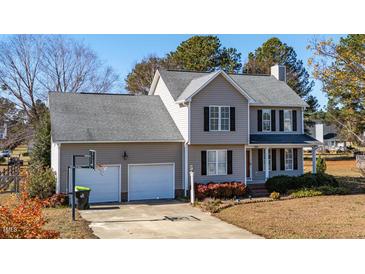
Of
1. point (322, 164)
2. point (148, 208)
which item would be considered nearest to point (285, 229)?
point (148, 208)

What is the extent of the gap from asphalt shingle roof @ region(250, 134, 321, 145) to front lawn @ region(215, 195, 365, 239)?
151 inches

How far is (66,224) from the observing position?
13.5 metres

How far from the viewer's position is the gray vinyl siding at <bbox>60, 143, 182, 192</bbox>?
706 inches

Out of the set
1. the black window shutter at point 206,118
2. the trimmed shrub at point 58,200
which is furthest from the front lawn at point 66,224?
the black window shutter at point 206,118

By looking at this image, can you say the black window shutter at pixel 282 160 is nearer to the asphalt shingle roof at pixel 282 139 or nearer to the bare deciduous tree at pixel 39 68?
the asphalt shingle roof at pixel 282 139

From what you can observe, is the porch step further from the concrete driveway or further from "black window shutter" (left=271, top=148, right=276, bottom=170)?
the concrete driveway

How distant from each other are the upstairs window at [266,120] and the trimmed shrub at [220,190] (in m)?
4.76

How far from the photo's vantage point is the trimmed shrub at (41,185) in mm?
17547

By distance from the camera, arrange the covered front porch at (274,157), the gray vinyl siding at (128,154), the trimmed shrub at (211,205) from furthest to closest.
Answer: the covered front porch at (274,157) → the gray vinyl siding at (128,154) → the trimmed shrub at (211,205)

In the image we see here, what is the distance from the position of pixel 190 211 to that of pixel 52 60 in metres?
21.8

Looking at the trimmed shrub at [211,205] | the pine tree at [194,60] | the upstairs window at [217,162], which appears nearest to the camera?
the trimmed shrub at [211,205]

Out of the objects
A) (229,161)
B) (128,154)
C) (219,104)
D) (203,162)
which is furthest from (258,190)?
(128,154)

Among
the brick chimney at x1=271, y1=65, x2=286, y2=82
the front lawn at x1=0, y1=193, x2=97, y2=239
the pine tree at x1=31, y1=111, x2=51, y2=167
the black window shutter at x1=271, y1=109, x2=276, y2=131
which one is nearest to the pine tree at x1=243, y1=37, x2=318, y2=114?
the brick chimney at x1=271, y1=65, x2=286, y2=82
